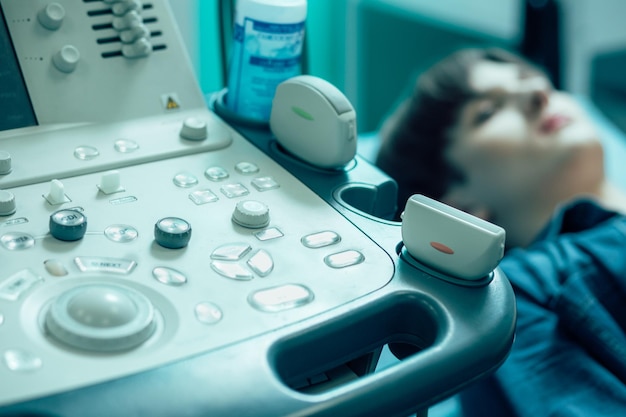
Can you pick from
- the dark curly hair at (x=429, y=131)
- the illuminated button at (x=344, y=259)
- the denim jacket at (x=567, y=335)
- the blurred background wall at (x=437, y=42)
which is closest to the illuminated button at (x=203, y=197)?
the illuminated button at (x=344, y=259)

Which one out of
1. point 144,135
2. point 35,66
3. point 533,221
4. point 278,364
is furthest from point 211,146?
point 533,221

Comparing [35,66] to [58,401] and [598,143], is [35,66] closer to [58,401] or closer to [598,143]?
[58,401]

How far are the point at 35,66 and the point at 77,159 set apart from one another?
101 millimetres

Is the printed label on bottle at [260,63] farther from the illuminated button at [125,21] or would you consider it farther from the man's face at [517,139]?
the man's face at [517,139]

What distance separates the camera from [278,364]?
447mm

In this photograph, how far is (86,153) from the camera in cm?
63

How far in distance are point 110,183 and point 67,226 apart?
3.2 inches

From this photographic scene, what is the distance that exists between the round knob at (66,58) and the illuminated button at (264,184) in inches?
7.8

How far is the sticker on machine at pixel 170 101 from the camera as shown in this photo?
712mm

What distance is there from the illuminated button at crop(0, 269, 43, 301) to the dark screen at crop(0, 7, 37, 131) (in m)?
0.22

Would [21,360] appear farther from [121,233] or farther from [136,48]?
[136,48]

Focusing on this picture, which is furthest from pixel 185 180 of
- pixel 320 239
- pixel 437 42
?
pixel 437 42

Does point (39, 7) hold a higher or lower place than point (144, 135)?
higher

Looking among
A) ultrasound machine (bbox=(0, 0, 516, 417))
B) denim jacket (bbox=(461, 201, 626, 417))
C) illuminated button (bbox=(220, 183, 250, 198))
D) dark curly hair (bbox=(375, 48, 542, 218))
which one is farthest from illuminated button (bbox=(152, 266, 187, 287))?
dark curly hair (bbox=(375, 48, 542, 218))
